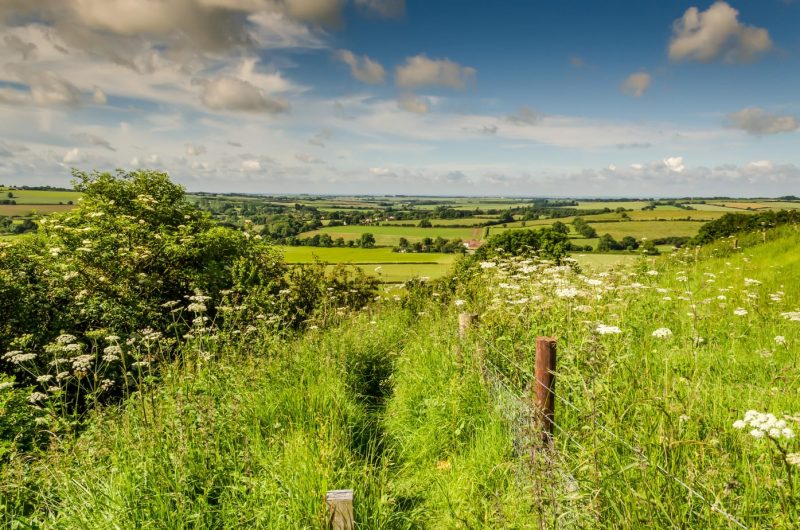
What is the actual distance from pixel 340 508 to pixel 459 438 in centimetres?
235

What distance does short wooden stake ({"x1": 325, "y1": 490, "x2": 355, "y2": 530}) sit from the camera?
9.72 feet

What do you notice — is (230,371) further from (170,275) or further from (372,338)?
(170,275)

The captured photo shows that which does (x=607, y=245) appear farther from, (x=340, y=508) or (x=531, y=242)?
(x=340, y=508)

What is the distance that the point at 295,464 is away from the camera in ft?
12.2

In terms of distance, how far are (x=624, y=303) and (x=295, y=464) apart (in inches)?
232

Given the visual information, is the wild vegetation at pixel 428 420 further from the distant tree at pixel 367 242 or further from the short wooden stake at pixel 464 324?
the distant tree at pixel 367 242

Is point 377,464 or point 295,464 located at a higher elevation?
point 295,464

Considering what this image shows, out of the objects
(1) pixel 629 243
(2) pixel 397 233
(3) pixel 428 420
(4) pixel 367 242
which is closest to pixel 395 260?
(4) pixel 367 242

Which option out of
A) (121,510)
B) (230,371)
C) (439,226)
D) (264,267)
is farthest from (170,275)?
(439,226)

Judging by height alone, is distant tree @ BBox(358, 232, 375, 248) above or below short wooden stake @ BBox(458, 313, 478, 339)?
below

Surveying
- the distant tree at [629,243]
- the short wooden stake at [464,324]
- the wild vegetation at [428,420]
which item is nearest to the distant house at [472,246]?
the wild vegetation at [428,420]

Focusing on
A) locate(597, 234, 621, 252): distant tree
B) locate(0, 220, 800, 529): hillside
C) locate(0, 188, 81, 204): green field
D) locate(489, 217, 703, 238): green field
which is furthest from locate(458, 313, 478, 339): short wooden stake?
locate(0, 188, 81, 204): green field

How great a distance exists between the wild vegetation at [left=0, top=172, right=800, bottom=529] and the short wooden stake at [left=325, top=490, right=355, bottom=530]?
0.79ft

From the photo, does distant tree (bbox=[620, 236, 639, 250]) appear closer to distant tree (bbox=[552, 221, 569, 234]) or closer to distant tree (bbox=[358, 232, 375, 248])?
distant tree (bbox=[552, 221, 569, 234])
